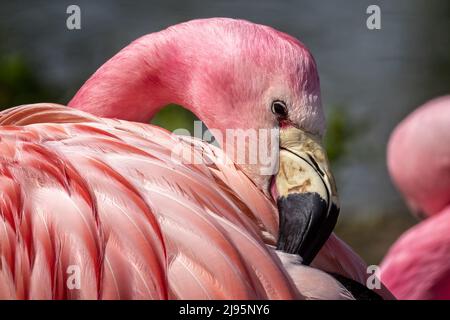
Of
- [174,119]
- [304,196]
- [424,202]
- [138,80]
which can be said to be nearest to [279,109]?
[304,196]

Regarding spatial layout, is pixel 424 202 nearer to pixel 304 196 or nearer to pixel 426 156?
pixel 426 156

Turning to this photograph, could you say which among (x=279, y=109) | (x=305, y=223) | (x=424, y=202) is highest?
(x=279, y=109)

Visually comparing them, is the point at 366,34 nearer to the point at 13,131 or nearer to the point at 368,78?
the point at 368,78

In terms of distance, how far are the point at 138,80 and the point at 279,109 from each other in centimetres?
36

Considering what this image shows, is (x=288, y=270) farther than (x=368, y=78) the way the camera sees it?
No

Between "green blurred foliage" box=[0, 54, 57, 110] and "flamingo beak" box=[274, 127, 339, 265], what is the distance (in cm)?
301

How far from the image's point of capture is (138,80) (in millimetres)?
2223

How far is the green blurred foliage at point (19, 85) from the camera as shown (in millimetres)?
4801

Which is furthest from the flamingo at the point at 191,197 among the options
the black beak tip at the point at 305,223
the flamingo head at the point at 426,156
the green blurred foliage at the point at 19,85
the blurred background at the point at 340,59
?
the green blurred foliage at the point at 19,85

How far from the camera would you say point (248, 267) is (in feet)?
5.50

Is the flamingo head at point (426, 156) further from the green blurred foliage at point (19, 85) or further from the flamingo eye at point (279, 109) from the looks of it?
the green blurred foliage at point (19, 85)

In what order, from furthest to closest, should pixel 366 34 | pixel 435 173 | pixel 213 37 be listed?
pixel 366 34
pixel 435 173
pixel 213 37

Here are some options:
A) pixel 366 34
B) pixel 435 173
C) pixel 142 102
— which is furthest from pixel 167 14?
pixel 142 102
